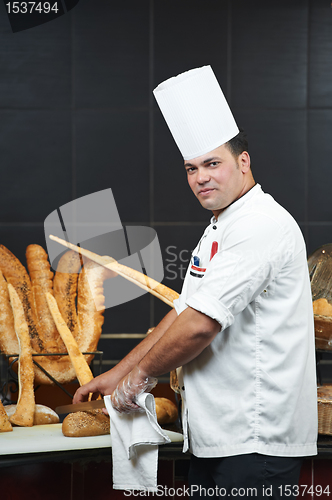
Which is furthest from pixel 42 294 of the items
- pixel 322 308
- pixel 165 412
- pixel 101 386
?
pixel 322 308

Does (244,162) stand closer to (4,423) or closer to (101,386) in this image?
(101,386)

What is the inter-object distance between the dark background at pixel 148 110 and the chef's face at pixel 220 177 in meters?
1.46

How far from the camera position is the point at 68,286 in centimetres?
138

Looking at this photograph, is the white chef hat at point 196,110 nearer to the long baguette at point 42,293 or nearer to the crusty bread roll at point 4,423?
the long baguette at point 42,293

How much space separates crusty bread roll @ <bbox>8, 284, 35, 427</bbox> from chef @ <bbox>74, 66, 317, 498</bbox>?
0.99 ft

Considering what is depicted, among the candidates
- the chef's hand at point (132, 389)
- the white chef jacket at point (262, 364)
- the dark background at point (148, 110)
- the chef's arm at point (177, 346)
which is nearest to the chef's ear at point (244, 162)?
the white chef jacket at point (262, 364)

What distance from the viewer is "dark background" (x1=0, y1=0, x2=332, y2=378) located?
7.97 feet

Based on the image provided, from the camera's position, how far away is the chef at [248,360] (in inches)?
33.7

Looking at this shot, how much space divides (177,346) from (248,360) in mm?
145

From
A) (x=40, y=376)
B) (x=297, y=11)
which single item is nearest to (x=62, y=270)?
(x=40, y=376)

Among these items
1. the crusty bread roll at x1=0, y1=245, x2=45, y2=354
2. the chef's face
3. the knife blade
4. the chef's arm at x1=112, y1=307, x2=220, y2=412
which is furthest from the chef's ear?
the crusty bread roll at x1=0, y1=245, x2=45, y2=354

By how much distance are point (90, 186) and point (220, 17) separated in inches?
42.8

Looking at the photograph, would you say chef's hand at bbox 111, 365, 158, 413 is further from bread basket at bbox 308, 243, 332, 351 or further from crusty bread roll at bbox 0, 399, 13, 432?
bread basket at bbox 308, 243, 332, 351

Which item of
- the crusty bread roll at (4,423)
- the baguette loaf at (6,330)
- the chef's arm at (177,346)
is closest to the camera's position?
the chef's arm at (177,346)
